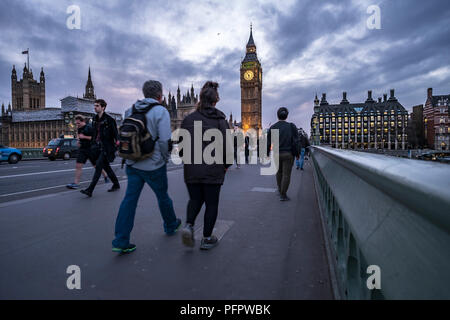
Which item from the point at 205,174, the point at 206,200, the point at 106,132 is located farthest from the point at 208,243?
the point at 106,132

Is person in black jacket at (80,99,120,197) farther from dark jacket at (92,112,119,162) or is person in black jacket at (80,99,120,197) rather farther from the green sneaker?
the green sneaker

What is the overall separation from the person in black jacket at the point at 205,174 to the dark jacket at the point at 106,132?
3533 millimetres

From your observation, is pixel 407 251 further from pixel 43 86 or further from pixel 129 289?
pixel 43 86

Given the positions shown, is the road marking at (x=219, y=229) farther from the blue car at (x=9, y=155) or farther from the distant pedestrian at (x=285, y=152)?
the blue car at (x=9, y=155)

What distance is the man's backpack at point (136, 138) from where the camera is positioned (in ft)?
9.77

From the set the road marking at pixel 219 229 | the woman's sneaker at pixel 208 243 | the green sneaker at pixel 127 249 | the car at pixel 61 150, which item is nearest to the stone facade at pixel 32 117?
the car at pixel 61 150

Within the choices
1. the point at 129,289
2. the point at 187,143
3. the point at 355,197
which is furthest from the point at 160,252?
the point at 355,197

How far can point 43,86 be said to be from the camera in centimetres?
11800

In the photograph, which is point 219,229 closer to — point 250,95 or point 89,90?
point 250,95

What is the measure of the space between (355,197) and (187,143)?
72.7 inches

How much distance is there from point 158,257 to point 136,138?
1.33 m

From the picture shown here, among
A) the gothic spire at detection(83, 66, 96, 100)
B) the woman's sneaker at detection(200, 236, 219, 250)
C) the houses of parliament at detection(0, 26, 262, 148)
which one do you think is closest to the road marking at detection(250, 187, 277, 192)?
the woman's sneaker at detection(200, 236, 219, 250)

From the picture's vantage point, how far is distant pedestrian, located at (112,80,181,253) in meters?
3.04
